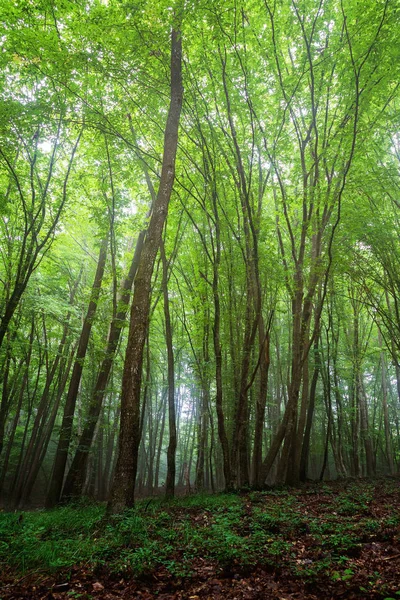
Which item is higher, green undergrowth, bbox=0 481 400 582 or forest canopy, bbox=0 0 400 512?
forest canopy, bbox=0 0 400 512

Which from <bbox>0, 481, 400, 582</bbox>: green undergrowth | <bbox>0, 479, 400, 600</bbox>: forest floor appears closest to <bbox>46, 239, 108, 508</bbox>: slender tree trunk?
<bbox>0, 481, 400, 582</bbox>: green undergrowth

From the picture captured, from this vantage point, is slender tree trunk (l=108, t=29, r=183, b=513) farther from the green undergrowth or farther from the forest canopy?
the green undergrowth

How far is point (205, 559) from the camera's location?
3.33 m

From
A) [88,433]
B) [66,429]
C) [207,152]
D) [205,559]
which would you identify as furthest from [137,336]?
[66,429]

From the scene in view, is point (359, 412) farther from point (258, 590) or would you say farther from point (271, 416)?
point (258, 590)

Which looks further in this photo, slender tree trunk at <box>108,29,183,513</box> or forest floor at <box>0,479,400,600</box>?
slender tree trunk at <box>108,29,183,513</box>

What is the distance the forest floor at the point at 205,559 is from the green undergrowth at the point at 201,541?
0.04ft

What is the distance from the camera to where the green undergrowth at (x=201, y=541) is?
3.12 m

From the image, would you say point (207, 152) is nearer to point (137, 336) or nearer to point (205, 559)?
point (137, 336)

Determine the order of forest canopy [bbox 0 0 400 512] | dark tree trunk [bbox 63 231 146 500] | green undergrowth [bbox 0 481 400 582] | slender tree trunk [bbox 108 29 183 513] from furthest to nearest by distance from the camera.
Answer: dark tree trunk [bbox 63 231 146 500] < forest canopy [bbox 0 0 400 512] < slender tree trunk [bbox 108 29 183 513] < green undergrowth [bbox 0 481 400 582]

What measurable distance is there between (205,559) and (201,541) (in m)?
0.36

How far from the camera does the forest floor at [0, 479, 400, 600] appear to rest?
272 cm

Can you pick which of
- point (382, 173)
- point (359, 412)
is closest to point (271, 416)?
point (359, 412)

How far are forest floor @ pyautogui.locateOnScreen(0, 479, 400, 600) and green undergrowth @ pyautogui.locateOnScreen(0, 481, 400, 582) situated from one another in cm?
1
